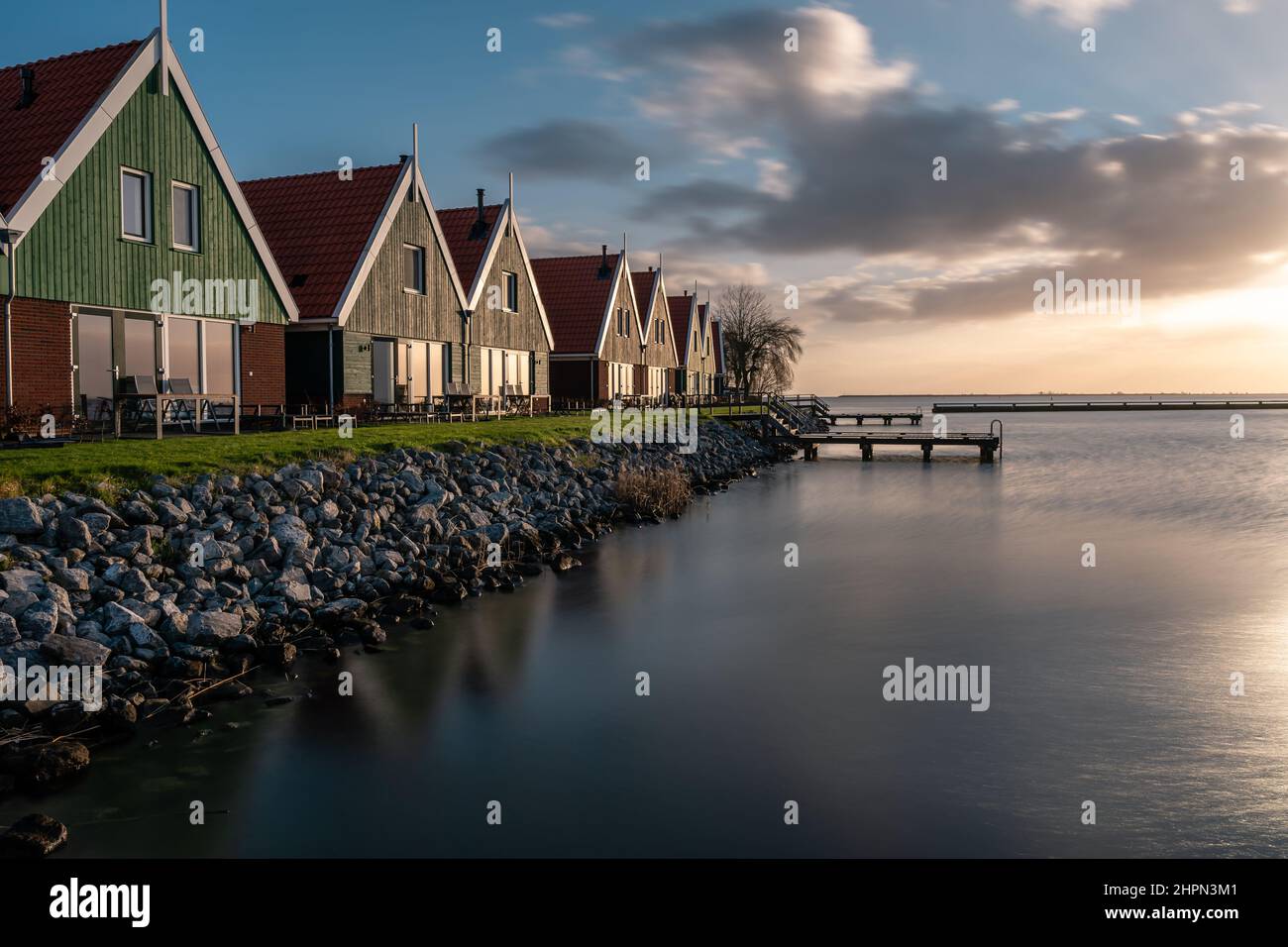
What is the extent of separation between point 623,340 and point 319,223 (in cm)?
2124

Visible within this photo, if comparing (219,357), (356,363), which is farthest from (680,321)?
(219,357)

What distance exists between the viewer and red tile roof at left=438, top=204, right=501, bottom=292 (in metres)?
30.1

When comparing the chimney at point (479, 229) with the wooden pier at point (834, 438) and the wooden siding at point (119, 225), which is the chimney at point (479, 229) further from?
the wooden pier at point (834, 438)

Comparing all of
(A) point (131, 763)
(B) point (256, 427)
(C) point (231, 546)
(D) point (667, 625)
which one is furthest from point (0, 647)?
(B) point (256, 427)

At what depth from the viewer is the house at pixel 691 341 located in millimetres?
59406

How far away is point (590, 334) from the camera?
41.2 metres

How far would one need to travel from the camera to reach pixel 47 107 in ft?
54.6

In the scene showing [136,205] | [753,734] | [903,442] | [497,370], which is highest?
[136,205]

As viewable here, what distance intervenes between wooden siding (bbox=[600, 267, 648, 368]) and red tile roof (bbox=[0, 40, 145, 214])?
25026 millimetres

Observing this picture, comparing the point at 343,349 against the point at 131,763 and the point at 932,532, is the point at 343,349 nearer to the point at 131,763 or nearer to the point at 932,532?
the point at 932,532

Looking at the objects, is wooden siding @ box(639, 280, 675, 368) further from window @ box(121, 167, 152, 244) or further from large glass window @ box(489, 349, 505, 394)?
window @ box(121, 167, 152, 244)

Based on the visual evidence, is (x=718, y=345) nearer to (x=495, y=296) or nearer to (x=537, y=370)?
(x=537, y=370)

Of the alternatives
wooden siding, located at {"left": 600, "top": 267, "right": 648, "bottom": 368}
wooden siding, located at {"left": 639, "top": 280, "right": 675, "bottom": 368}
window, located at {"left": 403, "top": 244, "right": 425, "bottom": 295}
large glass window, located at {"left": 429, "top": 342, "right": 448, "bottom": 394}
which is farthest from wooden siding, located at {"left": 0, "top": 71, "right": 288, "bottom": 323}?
wooden siding, located at {"left": 639, "top": 280, "right": 675, "bottom": 368}

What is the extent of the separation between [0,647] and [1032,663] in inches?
408
